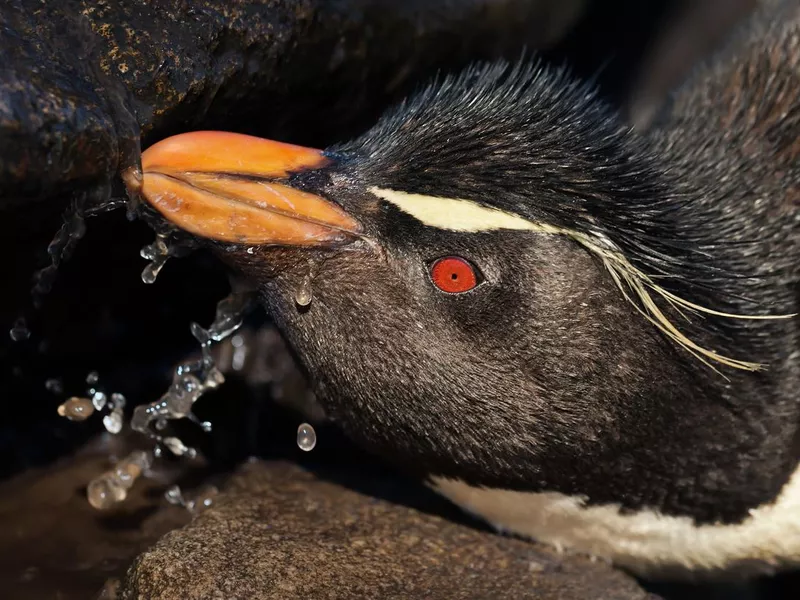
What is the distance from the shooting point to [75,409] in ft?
11.1

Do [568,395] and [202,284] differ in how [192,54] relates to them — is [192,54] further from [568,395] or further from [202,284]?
[568,395]

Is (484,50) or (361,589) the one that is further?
(484,50)

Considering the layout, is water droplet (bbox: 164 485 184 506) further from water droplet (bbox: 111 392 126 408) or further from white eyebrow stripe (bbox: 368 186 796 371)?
white eyebrow stripe (bbox: 368 186 796 371)

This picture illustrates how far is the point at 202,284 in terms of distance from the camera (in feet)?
12.1

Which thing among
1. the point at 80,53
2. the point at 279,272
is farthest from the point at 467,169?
the point at 80,53

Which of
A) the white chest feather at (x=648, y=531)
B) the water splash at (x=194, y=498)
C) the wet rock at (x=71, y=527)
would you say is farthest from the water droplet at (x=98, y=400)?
the white chest feather at (x=648, y=531)

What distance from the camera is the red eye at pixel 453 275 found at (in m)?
2.54

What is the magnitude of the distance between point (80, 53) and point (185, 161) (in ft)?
1.23

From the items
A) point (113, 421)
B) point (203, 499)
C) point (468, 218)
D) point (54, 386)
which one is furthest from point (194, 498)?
point (468, 218)

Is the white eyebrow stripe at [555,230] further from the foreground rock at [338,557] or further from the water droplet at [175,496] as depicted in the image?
the water droplet at [175,496]

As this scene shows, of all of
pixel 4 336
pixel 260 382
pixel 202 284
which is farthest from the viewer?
pixel 260 382

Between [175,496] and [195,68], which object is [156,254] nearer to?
[195,68]

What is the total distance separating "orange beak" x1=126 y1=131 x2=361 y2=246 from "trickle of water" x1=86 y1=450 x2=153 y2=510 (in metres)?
1.25

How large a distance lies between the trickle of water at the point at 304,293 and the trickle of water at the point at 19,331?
43.9 inches
